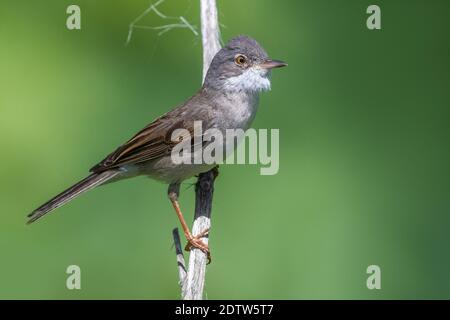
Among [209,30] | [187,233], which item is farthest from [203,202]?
[209,30]

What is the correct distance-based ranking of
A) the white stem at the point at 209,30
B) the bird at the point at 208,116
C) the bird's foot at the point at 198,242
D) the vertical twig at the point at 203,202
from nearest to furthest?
the vertical twig at the point at 203,202 → the bird's foot at the point at 198,242 → the bird at the point at 208,116 → the white stem at the point at 209,30

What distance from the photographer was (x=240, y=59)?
16.8ft

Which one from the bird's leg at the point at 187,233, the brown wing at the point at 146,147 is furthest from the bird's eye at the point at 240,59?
the bird's leg at the point at 187,233

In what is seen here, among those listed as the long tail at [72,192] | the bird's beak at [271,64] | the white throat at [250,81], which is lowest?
the long tail at [72,192]

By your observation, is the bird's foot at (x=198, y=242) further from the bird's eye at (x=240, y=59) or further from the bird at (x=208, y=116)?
the bird's eye at (x=240, y=59)

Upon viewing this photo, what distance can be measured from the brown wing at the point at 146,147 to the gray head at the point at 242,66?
1.22 feet

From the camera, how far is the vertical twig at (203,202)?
4453 millimetres

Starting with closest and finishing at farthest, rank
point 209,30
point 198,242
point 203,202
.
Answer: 1. point 198,242
2. point 203,202
3. point 209,30

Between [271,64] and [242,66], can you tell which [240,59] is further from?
[271,64]

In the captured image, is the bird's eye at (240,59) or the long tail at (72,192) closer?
the long tail at (72,192)

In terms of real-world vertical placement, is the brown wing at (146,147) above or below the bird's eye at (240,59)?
below

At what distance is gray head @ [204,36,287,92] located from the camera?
5.11 meters

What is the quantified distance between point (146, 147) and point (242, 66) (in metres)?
0.76

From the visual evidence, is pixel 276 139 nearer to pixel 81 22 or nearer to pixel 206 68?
pixel 206 68
